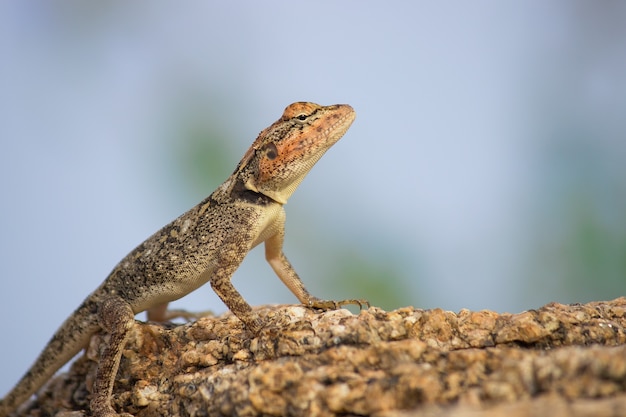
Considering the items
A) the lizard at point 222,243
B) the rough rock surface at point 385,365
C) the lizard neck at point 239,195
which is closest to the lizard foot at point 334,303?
the lizard at point 222,243

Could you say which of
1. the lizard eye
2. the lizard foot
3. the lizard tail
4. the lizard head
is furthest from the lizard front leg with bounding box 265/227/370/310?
the lizard tail

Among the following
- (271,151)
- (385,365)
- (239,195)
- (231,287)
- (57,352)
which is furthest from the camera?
(57,352)

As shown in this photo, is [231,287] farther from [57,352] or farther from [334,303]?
[57,352]

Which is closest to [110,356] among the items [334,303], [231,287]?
[231,287]

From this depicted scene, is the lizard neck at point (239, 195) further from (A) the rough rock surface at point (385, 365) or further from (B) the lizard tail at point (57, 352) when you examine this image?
(B) the lizard tail at point (57, 352)

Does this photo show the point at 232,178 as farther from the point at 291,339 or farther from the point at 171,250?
the point at 291,339
